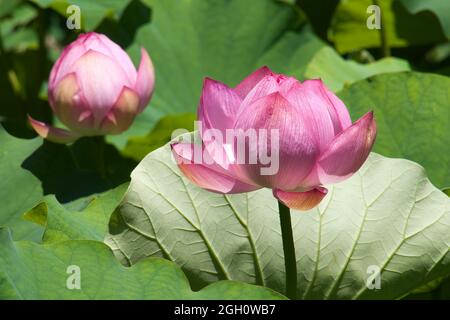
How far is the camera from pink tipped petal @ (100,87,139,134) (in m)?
1.51

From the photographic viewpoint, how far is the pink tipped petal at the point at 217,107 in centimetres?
100

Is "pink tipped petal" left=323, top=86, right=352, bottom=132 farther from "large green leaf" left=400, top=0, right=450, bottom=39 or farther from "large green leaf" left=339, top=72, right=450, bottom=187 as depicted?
"large green leaf" left=400, top=0, right=450, bottom=39

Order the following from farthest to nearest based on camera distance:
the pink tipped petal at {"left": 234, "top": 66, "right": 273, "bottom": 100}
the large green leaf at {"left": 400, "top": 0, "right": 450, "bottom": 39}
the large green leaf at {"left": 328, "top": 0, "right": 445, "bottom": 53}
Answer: the large green leaf at {"left": 328, "top": 0, "right": 445, "bottom": 53} < the large green leaf at {"left": 400, "top": 0, "right": 450, "bottom": 39} < the pink tipped petal at {"left": 234, "top": 66, "right": 273, "bottom": 100}

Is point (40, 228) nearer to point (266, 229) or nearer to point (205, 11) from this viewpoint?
point (266, 229)

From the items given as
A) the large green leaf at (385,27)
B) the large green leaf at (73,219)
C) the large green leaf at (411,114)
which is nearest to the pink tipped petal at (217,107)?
the large green leaf at (73,219)

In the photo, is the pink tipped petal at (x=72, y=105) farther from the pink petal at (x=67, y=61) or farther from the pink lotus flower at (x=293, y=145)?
the pink lotus flower at (x=293, y=145)

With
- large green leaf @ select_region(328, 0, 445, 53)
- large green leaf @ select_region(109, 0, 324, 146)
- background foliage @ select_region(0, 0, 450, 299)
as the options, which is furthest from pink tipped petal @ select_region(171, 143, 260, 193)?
large green leaf @ select_region(328, 0, 445, 53)

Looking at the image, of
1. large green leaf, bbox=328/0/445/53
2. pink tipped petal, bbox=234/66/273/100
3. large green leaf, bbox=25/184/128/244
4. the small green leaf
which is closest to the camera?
pink tipped petal, bbox=234/66/273/100

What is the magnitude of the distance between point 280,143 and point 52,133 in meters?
0.71

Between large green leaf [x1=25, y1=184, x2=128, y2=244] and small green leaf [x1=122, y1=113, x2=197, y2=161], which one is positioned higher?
large green leaf [x1=25, y1=184, x2=128, y2=244]

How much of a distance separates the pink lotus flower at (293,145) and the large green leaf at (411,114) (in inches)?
18.7
